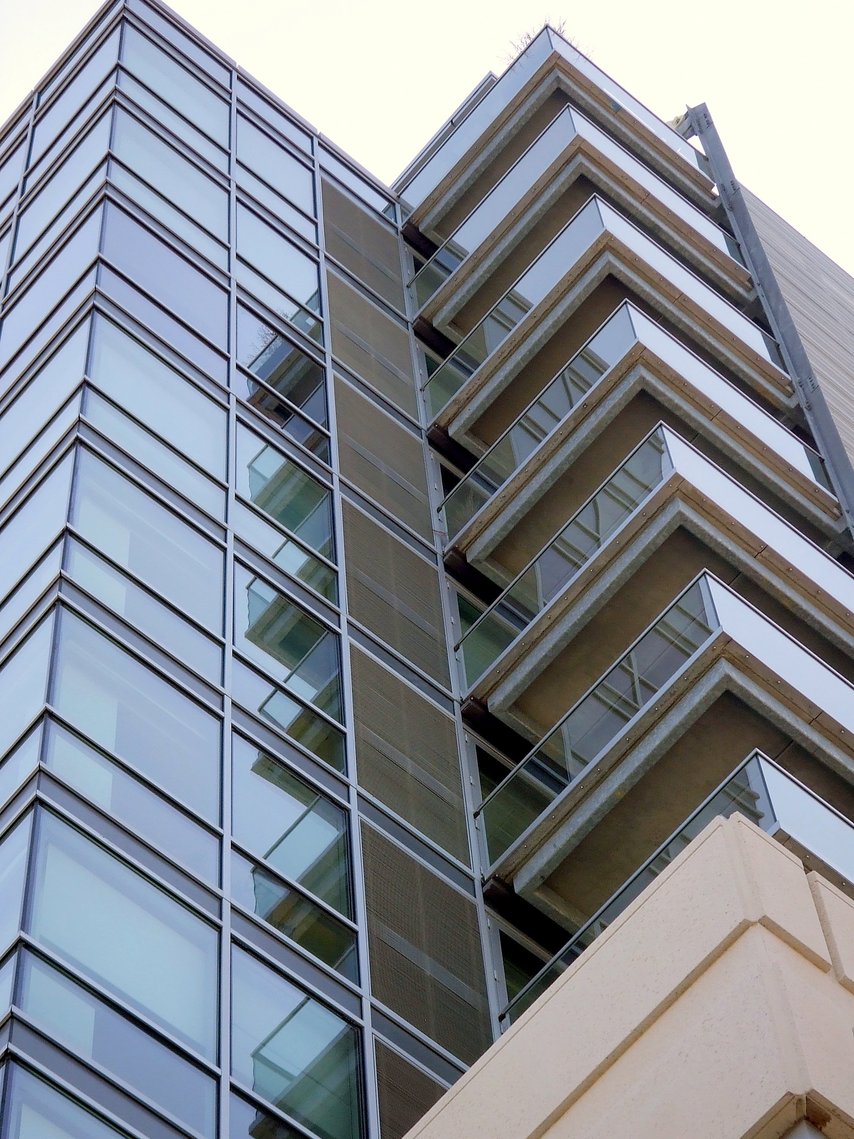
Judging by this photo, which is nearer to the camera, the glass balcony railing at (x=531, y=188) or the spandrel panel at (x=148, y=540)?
the spandrel panel at (x=148, y=540)

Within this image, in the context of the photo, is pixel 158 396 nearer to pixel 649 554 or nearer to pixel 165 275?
pixel 165 275

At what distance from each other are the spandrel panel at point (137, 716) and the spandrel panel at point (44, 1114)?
3121mm

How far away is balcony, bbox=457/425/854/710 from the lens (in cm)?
1791

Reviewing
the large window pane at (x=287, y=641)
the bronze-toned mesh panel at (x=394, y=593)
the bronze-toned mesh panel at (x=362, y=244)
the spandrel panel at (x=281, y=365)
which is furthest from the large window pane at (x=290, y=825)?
the bronze-toned mesh panel at (x=362, y=244)

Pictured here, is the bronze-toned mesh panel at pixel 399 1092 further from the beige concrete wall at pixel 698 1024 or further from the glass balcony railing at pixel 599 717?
the beige concrete wall at pixel 698 1024

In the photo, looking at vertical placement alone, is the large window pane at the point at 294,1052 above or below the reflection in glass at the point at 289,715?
below

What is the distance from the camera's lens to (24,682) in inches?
563

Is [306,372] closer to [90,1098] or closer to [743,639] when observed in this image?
[743,639]

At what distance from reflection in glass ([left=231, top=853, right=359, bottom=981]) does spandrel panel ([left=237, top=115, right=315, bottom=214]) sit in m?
12.8

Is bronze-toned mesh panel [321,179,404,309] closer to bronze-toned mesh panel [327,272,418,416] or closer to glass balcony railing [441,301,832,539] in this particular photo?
bronze-toned mesh panel [327,272,418,416]

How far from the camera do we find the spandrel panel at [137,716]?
1406 cm

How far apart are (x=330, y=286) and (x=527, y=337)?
10.1ft

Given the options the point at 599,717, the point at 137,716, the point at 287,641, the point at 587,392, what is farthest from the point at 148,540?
the point at 587,392

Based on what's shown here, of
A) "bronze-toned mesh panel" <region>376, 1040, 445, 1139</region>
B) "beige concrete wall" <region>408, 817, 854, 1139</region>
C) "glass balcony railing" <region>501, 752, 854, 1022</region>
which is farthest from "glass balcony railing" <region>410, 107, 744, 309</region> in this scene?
"beige concrete wall" <region>408, 817, 854, 1139</region>
